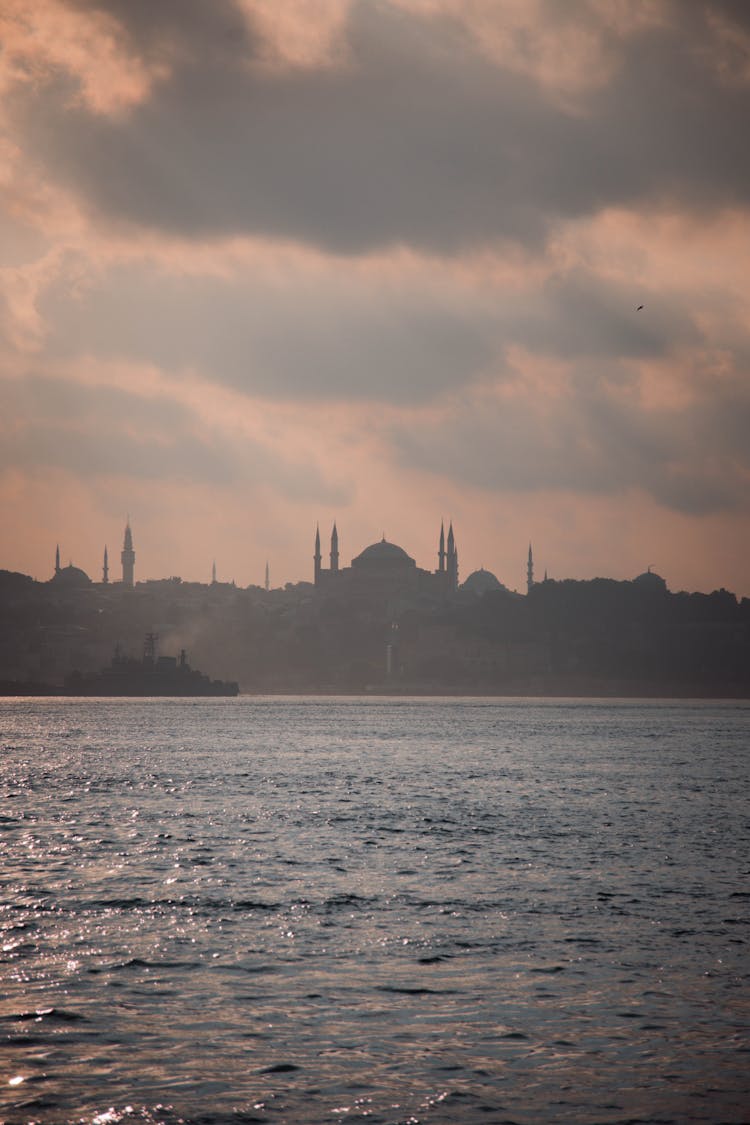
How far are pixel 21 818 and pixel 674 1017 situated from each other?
1031 inches

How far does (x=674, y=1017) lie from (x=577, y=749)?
71065mm

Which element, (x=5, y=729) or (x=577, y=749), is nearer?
(x=577, y=749)

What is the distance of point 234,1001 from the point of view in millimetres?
15852

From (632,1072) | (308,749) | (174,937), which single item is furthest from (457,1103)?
(308,749)

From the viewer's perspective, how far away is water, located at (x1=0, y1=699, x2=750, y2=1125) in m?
12.7

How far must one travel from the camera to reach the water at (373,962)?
12.7 metres

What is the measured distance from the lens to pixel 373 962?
18078 mm

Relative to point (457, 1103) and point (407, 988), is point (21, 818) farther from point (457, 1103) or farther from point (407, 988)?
point (457, 1103)

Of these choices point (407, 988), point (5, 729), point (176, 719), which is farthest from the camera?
point (176, 719)

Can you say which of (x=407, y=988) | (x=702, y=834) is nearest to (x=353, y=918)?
(x=407, y=988)

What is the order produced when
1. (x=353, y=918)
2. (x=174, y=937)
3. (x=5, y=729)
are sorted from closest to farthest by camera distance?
(x=174, y=937) < (x=353, y=918) < (x=5, y=729)

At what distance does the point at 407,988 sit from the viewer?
1666 cm

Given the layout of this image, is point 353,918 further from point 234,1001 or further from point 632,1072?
point 632,1072

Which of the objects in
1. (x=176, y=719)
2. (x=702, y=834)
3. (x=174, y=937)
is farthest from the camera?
(x=176, y=719)
